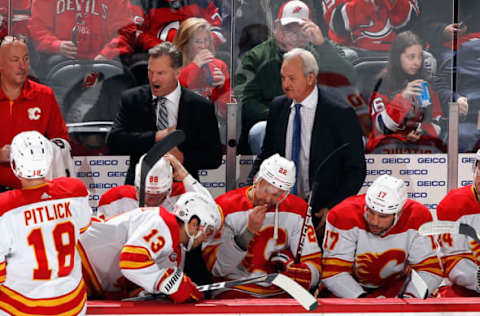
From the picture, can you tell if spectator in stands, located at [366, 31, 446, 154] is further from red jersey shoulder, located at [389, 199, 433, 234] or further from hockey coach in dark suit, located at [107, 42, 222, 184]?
hockey coach in dark suit, located at [107, 42, 222, 184]

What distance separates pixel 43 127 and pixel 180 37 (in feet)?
3.16

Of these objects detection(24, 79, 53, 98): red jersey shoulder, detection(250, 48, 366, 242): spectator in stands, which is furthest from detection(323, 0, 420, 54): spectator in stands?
detection(24, 79, 53, 98): red jersey shoulder

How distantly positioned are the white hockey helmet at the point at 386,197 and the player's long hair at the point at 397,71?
3.62 feet

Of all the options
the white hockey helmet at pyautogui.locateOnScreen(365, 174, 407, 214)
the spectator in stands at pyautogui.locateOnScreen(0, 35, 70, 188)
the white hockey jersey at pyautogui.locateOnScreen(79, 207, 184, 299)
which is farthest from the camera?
the spectator in stands at pyautogui.locateOnScreen(0, 35, 70, 188)

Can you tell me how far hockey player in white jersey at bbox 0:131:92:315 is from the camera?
2707mm

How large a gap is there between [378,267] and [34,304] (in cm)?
173

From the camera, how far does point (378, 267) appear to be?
3.65 m

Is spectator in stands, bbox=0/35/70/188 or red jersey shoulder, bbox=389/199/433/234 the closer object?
red jersey shoulder, bbox=389/199/433/234

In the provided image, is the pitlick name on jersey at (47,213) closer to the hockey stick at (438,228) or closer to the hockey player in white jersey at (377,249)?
the hockey player in white jersey at (377,249)

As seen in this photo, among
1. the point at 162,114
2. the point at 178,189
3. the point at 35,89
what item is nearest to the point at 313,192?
the point at 178,189

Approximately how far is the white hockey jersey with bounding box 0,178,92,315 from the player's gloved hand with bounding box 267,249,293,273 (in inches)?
45.4

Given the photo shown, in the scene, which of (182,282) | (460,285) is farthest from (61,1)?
(460,285)

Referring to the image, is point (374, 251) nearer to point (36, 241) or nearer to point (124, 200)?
point (124, 200)

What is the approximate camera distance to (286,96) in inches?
166
